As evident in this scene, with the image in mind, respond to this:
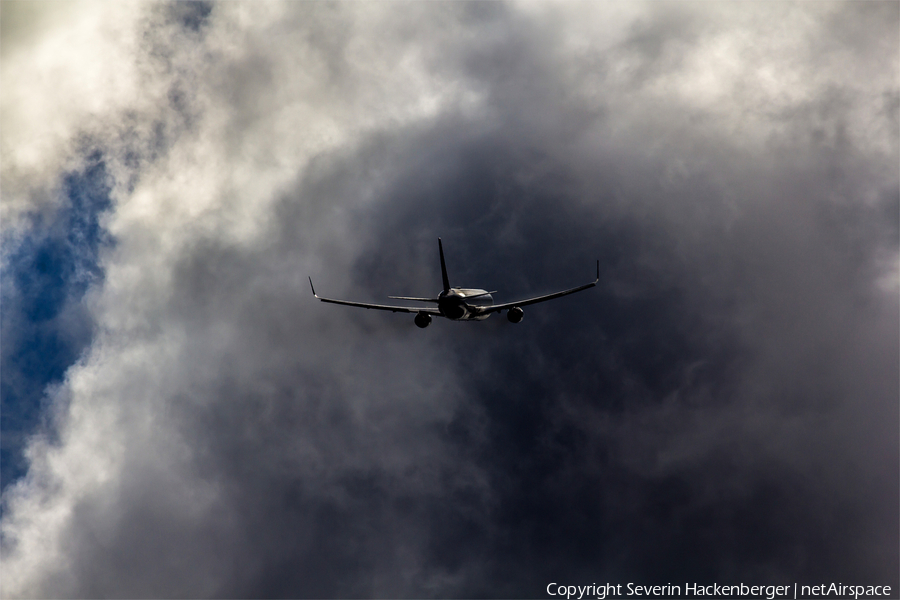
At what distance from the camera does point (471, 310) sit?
112m

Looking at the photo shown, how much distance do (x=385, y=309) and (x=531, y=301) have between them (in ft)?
83.3

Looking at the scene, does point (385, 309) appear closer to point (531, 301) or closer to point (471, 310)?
point (471, 310)

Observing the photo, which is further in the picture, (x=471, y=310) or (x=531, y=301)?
(x=531, y=301)

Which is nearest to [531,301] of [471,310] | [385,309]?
[471,310]

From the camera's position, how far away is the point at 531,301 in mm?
119312

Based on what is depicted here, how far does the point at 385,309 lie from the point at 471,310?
14.7m

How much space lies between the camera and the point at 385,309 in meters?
115

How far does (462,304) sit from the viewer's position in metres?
109

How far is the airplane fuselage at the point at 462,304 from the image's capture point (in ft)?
354

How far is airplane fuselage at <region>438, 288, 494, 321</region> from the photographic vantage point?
108m
